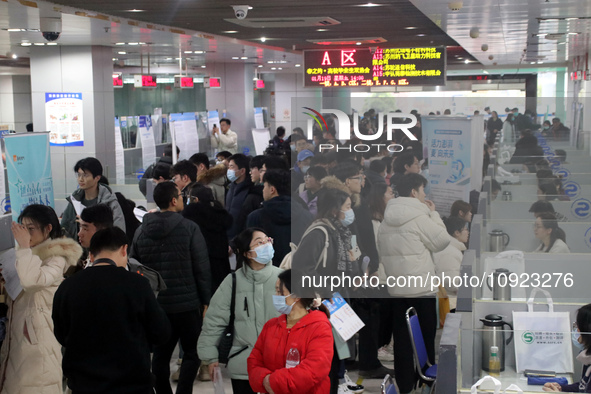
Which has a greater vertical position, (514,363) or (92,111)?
(92,111)

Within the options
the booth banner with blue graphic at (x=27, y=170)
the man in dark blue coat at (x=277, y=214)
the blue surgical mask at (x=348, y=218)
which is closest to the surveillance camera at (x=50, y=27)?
the booth banner with blue graphic at (x=27, y=170)

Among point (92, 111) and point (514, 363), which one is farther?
point (92, 111)

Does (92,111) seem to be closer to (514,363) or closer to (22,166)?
(22,166)

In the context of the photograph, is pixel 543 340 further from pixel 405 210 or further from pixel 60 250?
pixel 60 250

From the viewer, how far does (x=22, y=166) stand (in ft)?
18.6

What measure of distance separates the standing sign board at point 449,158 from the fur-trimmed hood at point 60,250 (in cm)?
245

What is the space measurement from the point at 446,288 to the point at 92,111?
11.6 metres

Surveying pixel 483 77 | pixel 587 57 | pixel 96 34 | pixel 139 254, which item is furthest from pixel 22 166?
pixel 483 77

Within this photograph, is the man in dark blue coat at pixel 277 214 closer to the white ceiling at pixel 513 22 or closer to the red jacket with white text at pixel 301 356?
the red jacket with white text at pixel 301 356

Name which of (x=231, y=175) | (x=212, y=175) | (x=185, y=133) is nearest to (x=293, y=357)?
(x=212, y=175)

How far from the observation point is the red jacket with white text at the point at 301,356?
3510mm

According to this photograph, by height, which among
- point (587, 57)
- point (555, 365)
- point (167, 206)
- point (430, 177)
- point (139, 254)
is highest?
point (587, 57)

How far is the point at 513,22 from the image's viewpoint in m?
10.6

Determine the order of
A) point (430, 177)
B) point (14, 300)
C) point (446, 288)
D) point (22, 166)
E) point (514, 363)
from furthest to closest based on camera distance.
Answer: point (22, 166) < point (14, 300) < point (514, 363) < point (446, 288) < point (430, 177)
